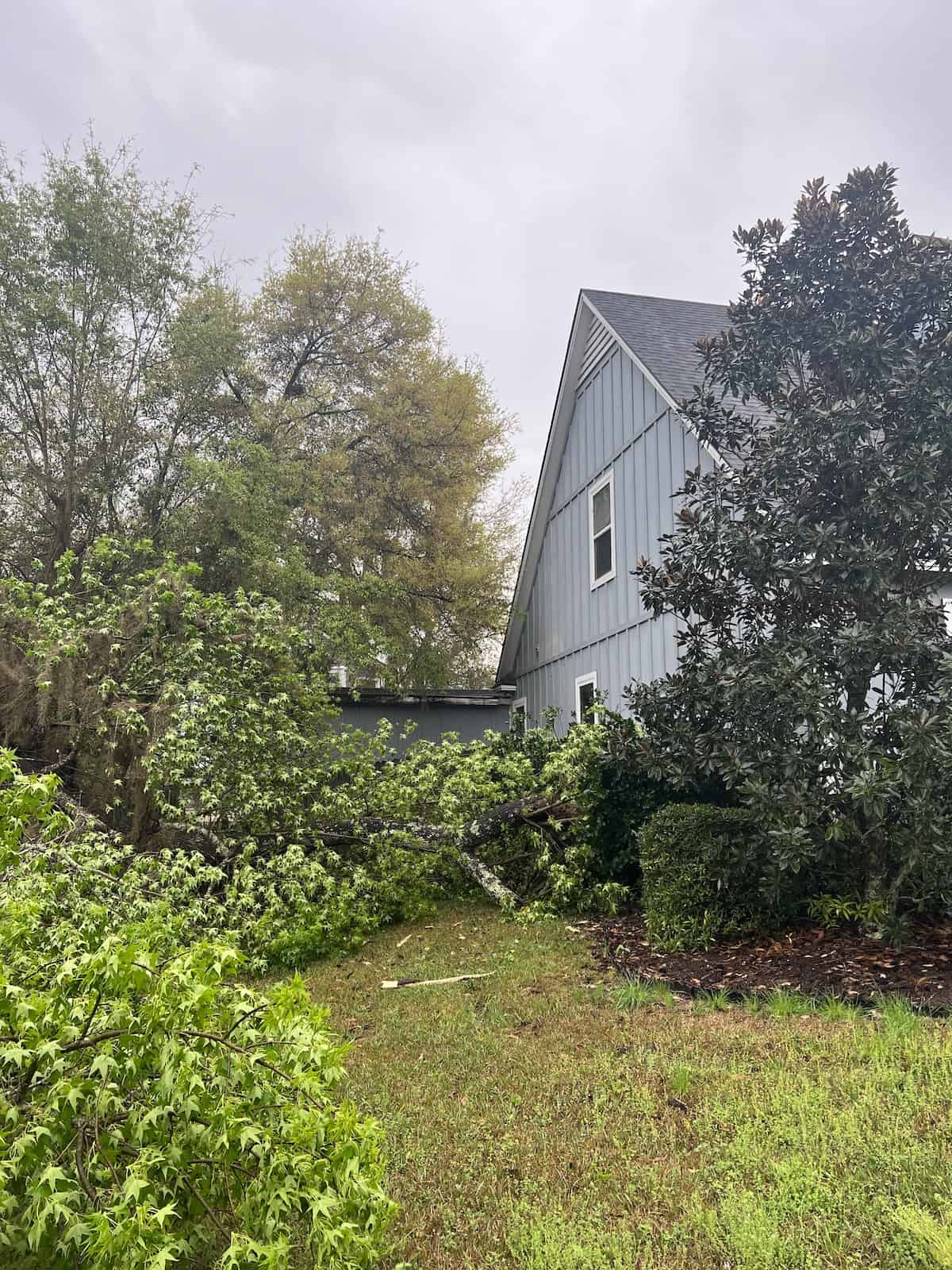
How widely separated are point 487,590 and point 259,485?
5450 mm

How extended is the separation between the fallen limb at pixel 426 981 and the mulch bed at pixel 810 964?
825 mm

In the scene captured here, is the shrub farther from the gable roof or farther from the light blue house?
the gable roof

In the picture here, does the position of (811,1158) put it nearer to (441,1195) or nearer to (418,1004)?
(441,1195)

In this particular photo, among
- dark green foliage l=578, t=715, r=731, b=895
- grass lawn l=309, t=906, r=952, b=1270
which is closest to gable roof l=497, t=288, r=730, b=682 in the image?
dark green foliage l=578, t=715, r=731, b=895

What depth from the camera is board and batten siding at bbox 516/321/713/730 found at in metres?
10.1

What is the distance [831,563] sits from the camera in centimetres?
560

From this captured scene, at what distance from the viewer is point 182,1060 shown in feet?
6.83

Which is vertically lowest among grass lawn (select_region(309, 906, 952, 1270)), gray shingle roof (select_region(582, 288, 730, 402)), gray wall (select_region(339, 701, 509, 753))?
grass lawn (select_region(309, 906, 952, 1270))

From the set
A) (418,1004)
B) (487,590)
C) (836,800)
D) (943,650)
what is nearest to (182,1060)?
(418,1004)

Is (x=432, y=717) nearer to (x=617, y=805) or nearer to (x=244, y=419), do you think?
(x=244, y=419)

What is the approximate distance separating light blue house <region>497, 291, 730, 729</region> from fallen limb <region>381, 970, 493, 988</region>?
477 cm

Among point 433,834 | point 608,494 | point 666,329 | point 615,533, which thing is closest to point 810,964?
point 433,834

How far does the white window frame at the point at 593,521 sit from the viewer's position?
1164cm

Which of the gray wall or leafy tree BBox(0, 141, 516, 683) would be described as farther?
the gray wall
